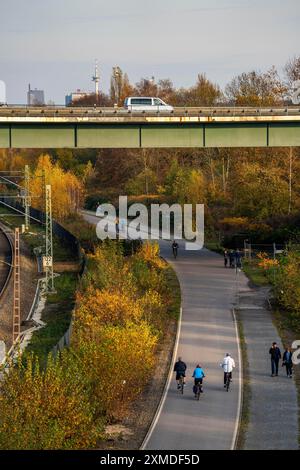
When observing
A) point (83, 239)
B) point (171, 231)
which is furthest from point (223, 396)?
point (171, 231)

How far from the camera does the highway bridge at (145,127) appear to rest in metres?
50.0

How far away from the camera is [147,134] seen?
51.8m

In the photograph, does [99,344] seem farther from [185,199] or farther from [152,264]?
[185,199]

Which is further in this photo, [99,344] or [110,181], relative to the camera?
[110,181]

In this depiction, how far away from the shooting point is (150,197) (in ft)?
291

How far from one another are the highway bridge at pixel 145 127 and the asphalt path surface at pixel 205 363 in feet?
22.9

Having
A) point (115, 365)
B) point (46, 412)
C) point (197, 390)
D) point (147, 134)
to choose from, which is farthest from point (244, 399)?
point (147, 134)

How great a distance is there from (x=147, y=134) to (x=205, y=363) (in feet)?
75.5

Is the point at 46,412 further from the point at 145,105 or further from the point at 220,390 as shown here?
the point at 145,105

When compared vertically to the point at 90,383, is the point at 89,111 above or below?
above

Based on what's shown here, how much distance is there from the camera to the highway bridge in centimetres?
5003

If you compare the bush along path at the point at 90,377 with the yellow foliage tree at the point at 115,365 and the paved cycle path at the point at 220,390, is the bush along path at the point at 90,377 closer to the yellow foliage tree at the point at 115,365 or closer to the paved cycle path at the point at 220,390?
the yellow foliage tree at the point at 115,365

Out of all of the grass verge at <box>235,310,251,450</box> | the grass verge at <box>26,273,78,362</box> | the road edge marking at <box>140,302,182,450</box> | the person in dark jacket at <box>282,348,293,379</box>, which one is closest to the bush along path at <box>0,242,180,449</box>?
the road edge marking at <box>140,302,182,450</box>
